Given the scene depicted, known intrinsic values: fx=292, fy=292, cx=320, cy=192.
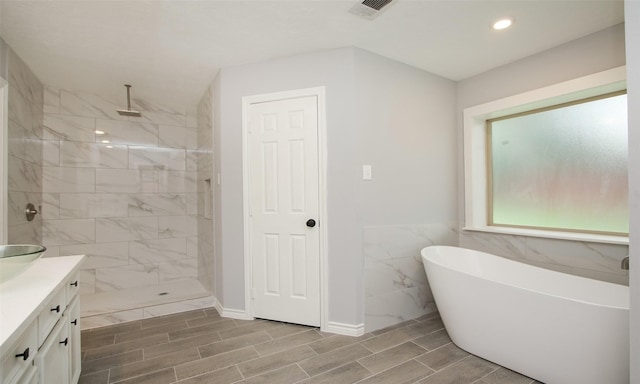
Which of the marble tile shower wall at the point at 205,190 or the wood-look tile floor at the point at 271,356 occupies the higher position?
the marble tile shower wall at the point at 205,190

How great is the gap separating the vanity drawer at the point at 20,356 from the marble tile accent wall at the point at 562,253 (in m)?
3.32

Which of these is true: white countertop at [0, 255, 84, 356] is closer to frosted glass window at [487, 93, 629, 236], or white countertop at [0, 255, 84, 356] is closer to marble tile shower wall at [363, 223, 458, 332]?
marble tile shower wall at [363, 223, 458, 332]

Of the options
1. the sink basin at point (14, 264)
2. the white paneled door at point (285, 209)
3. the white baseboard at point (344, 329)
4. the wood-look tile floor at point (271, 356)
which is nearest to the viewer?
the sink basin at point (14, 264)

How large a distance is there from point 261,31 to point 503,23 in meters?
1.81

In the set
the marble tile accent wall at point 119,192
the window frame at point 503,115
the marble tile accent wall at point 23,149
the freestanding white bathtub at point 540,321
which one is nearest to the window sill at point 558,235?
the window frame at point 503,115

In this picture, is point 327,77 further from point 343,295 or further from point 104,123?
point 104,123

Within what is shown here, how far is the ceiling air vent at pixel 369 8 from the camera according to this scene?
6.25 feet

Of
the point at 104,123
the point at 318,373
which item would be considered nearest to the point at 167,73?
the point at 104,123

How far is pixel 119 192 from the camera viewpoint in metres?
3.72

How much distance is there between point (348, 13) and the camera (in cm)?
204

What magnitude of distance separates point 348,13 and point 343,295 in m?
2.18

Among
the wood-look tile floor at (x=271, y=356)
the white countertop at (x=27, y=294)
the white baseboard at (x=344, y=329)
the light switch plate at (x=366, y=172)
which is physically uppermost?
the light switch plate at (x=366, y=172)

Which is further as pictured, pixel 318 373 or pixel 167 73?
pixel 167 73

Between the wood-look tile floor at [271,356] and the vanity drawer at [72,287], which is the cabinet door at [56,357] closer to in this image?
the vanity drawer at [72,287]
